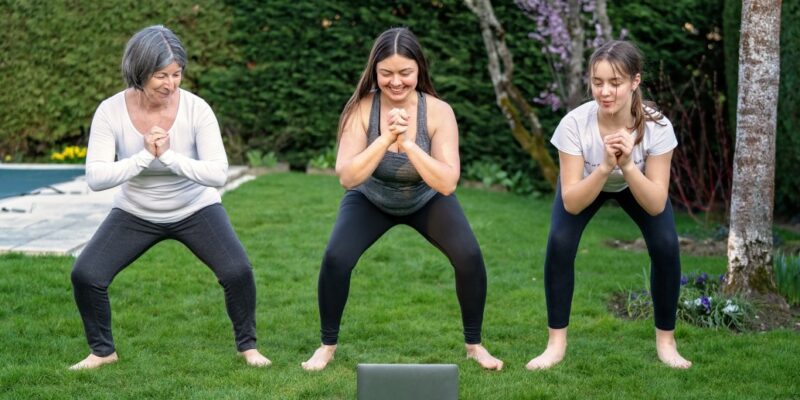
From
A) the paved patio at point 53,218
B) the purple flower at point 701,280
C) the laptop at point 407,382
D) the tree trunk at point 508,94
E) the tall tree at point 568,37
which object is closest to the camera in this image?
the laptop at point 407,382

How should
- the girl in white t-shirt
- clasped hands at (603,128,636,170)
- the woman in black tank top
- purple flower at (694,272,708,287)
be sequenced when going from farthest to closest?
1. purple flower at (694,272,708,287)
2. the woman in black tank top
3. the girl in white t-shirt
4. clasped hands at (603,128,636,170)

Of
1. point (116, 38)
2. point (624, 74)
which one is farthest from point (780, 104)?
point (116, 38)

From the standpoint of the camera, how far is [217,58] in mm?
11602

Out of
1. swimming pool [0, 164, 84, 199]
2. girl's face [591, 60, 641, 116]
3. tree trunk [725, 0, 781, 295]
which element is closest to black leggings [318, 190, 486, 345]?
girl's face [591, 60, 641, 116]

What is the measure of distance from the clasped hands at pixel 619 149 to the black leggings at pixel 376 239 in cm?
67

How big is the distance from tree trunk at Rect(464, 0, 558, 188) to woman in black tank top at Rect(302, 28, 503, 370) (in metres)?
4.90

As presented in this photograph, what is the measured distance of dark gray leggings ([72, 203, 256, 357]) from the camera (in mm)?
4027

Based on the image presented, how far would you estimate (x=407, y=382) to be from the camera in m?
3.31

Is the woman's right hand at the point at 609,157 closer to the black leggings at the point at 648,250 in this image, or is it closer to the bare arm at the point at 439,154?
the black leggings at the point at 648,250

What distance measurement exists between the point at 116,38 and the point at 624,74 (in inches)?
354

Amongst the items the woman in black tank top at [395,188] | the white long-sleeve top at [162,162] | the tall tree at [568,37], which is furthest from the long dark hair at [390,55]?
the tall tree at [568,37]

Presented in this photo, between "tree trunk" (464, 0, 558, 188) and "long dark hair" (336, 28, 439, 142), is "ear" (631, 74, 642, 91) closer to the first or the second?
"long dark hair" (336, 28, 439, 142)

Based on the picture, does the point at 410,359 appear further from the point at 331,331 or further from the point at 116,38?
the point at 116,38

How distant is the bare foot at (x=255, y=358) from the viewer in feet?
13.8
